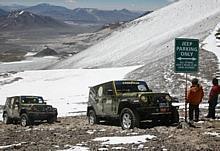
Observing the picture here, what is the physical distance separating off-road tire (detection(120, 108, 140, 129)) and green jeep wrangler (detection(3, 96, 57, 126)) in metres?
7.14

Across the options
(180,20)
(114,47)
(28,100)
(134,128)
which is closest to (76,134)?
(134,128)

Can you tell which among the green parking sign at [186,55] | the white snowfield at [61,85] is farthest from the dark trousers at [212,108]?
the white snowfield at [61,85]

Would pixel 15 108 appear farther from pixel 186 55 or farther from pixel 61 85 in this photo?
pixel 61 85

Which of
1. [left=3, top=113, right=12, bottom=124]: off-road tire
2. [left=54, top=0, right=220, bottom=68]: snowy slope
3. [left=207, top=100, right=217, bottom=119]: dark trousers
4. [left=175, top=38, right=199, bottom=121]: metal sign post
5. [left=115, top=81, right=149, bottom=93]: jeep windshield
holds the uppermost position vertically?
[left=54, top=0, right=220, bottom=68]: snowy slope

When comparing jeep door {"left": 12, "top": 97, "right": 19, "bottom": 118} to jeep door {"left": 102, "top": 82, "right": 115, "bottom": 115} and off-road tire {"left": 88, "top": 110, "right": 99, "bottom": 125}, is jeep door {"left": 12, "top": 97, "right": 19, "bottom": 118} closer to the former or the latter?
off-road tire {"left": 88, "top": 110, "right": 99, "bottom": 125}

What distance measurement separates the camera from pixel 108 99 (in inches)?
649

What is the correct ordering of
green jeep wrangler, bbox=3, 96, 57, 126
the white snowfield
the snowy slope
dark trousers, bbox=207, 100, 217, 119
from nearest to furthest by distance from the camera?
dark trousers, bbox=207, 100, 217, 119
green jeep wrangler, bbox=3, 96, 57, 126
the white snowfield
the snowy slope

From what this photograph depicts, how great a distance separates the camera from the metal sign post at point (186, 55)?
550 inches

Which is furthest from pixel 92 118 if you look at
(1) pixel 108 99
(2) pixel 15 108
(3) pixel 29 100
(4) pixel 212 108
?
(3) pixel 29 100

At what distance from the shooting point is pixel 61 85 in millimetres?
43594

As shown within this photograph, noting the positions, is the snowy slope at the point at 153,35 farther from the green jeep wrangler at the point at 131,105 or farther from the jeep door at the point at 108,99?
the jeep door at the point at 108,99

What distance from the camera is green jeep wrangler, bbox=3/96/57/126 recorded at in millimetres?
21156

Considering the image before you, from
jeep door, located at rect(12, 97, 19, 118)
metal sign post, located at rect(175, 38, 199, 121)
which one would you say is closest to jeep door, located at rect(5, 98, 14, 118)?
jeep door, located at rect(12, 97, 19, 118)

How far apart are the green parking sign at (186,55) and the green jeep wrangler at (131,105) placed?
50.1 inches
